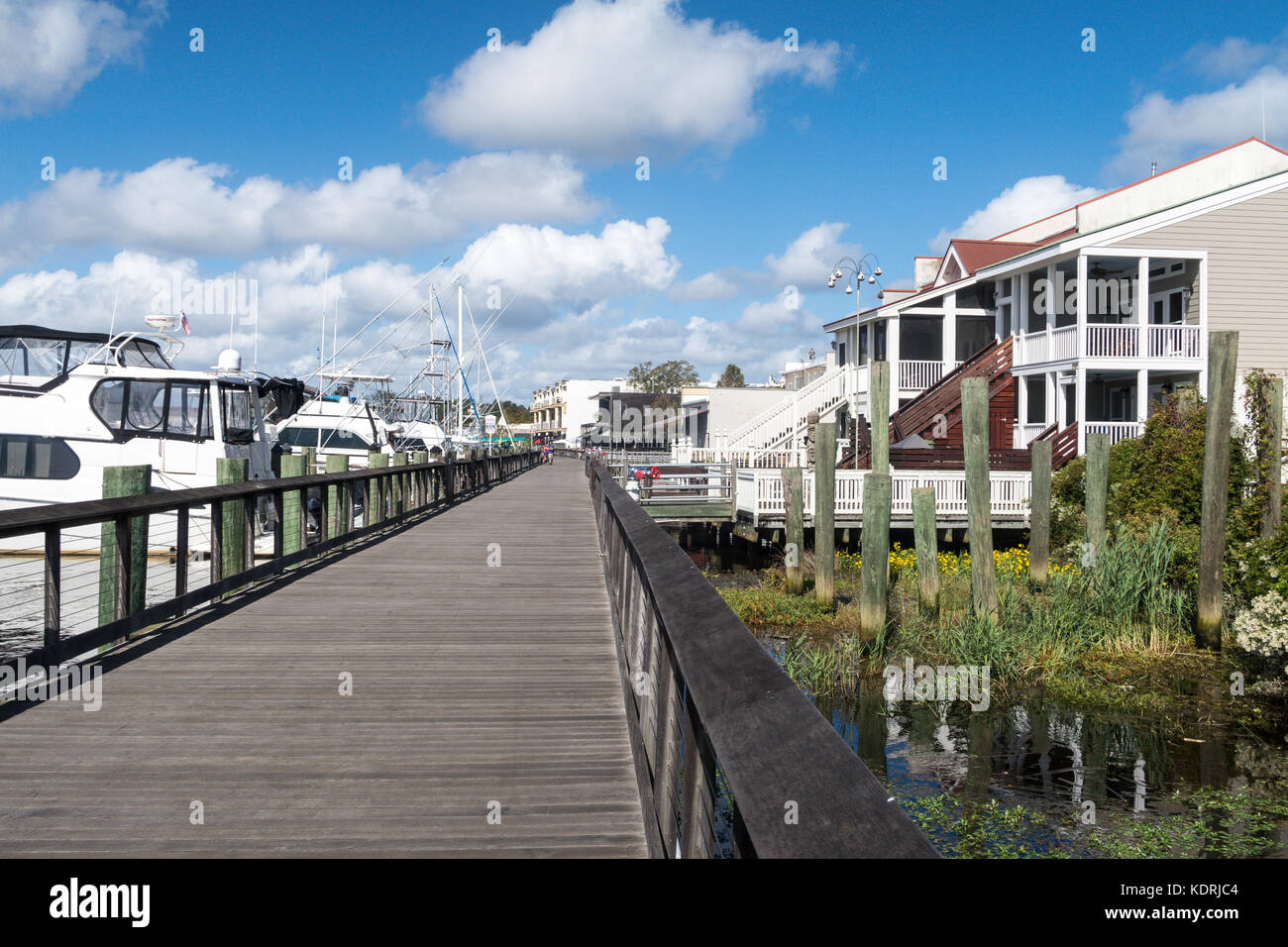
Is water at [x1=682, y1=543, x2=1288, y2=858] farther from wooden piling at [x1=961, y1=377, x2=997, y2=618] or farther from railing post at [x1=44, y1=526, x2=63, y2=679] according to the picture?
railing post at [x1=44, y1=526, x2=63, y2=679]

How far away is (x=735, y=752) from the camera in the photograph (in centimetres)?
223

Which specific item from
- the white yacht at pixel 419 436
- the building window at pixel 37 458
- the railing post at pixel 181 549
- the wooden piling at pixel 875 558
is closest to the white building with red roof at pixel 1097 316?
the wooden piling at pixel 875 558

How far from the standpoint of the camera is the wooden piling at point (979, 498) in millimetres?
14812

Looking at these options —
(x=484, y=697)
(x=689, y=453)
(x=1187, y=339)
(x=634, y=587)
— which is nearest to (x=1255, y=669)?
(x=634, y=587)

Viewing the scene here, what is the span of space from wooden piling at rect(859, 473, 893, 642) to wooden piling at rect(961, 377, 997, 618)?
50.3 inches

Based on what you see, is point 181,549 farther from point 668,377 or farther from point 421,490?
point 668,377

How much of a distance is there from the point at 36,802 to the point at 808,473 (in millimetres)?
27260

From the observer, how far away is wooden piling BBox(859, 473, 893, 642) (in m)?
14.6

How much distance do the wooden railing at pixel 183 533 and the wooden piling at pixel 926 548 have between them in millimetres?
8379

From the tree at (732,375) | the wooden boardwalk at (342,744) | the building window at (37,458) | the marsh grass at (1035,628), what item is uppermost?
the tree at (732,375)

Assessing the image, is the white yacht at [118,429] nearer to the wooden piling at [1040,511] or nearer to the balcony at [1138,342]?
the wooden piling at [1040,511]

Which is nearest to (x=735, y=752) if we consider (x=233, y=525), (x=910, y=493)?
(x=233, y=525)

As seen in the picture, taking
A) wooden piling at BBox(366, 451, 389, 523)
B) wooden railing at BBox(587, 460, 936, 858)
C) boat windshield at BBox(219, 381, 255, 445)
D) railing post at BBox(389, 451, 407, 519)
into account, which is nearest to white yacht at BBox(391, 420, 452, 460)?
boat windshield at BBox(219, 381, 255, 445)

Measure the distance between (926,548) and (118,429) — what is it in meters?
14.3
